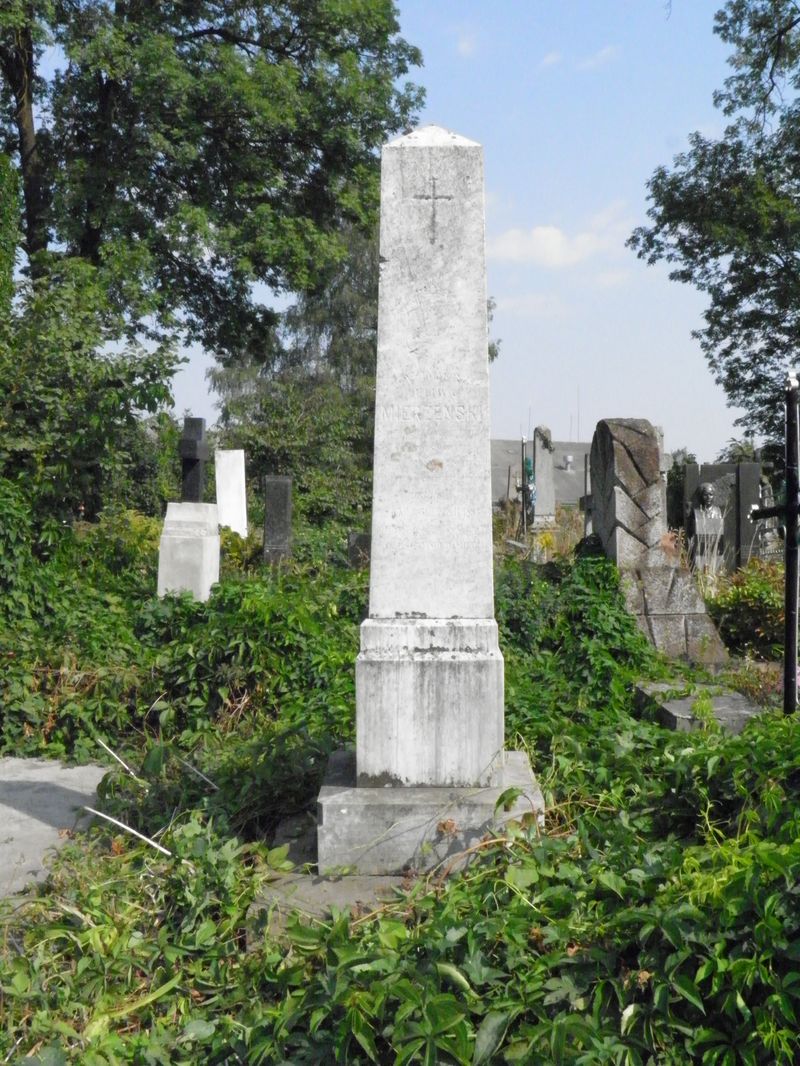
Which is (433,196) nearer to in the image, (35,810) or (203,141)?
(35,810)

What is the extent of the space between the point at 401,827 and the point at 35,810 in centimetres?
231

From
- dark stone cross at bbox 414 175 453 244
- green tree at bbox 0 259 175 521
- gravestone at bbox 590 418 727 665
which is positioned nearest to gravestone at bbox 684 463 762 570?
gravestone at bbox 590 418 727 665

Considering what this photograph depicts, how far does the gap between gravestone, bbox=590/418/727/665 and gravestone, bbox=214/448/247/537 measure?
7.45 meters

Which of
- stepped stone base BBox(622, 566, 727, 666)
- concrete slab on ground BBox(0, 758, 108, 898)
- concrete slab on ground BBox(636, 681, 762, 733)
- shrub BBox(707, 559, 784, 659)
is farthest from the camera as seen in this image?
shrub BBox(707, 559, 784, 659)

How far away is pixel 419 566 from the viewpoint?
467 cm

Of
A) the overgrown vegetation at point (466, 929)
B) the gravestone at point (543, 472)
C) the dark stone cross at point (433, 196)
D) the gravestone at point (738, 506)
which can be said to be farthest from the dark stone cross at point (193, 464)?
the gravestone at point (543, 472)

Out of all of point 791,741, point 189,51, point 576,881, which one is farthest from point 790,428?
point 189,51

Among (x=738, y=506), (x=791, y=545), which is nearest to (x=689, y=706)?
(x=791, y=545)

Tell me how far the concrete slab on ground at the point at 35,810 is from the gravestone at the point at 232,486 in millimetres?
9078

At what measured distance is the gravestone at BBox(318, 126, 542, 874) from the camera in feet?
15.0

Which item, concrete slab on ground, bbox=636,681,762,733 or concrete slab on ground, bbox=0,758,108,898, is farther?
concrete slab on ground, bbox=636,681,762,733

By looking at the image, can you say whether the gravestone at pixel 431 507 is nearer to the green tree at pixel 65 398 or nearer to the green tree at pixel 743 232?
the green tree at pixel 65 398

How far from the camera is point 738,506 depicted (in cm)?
1439

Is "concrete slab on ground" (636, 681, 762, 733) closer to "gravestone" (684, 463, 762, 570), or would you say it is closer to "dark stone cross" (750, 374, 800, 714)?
"dark stone cross" (750, 374, 800, 714)
